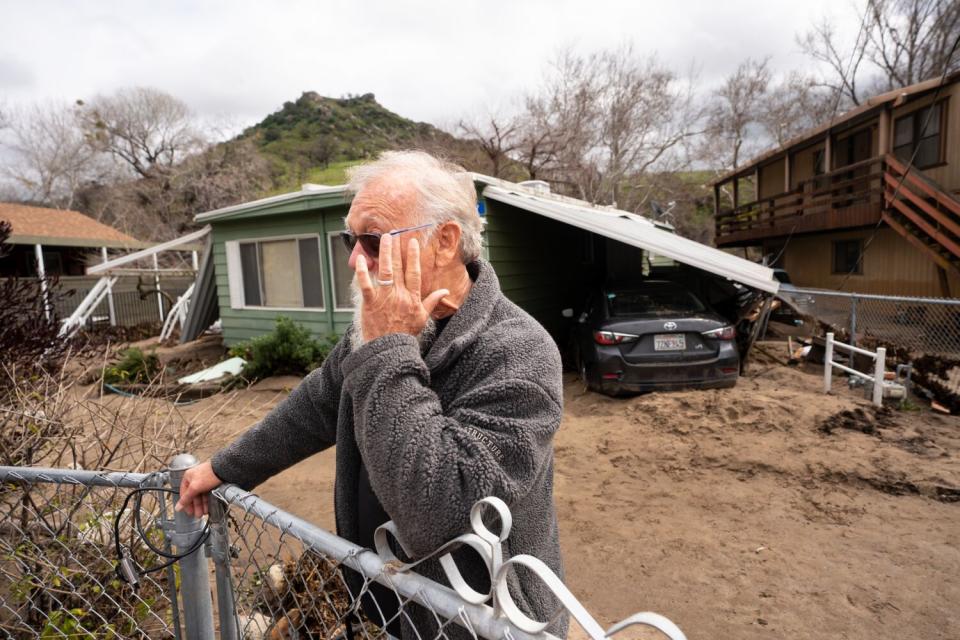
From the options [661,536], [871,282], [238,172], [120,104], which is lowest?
[661,536]

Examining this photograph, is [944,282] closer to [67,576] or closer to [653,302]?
[653,302]

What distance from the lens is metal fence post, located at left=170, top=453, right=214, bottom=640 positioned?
1390 mm

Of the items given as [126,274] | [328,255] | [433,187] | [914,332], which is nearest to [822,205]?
[914,332]

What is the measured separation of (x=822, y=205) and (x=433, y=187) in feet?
56.3

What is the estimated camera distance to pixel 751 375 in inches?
299

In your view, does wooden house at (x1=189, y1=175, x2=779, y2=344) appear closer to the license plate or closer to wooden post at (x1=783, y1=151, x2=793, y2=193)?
the license plate

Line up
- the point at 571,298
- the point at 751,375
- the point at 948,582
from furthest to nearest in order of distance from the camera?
the point at 571,298, the point at 751,375, the point at 948,582

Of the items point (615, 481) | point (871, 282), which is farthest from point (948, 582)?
point (871, 282)

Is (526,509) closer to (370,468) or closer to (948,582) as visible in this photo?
(370,468)

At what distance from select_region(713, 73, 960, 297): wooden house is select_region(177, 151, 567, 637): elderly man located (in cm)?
1007

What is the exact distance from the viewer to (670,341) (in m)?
6.28

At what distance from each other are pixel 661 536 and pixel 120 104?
37.1m

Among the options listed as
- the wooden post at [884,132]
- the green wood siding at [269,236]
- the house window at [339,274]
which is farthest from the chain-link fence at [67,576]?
the wooden post at [884,132]

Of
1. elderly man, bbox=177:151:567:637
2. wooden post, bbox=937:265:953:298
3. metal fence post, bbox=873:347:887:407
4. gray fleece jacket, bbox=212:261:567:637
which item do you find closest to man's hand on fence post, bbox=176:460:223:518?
elderly man, bbox=177:151:567:637
